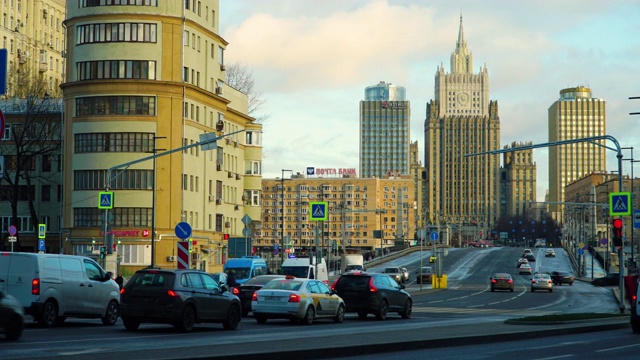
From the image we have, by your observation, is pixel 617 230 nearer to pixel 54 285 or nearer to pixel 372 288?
pixel 372 288

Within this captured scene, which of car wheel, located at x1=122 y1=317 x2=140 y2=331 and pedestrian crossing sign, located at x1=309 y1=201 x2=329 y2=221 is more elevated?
pedestrian crossing sign, located at x1=309 y1=201 x2=329 y2=221

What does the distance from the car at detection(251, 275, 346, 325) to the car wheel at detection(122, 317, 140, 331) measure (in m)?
5.45

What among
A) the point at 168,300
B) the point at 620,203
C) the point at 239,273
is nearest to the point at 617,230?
the point at 620,203

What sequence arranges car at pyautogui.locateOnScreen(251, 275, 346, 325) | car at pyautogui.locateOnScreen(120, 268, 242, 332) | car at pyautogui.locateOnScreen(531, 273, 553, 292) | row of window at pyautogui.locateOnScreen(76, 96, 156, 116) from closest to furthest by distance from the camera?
car at pyautogui.locateOnScreen(120, 268, 242, 332) < car at pyautogui.locateOnScreen(251, 275, 346, 325) < car at pyautogui.locateOnScreen(531, 273, 553, 292) < row of window at pyautogui.locateOnScreen(76, 96, 156, 116)

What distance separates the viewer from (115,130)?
3009 inches

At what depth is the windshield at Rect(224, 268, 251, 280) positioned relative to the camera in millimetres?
46906

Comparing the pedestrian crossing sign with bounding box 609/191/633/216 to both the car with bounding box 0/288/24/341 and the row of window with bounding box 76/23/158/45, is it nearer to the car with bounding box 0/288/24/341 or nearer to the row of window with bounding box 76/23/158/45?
the car with bounding box 0/288/24/341

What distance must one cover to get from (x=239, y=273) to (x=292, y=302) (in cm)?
1618

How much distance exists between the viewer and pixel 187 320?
87.2 feet

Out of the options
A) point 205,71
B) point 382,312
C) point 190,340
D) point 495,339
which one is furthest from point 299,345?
point 205,71

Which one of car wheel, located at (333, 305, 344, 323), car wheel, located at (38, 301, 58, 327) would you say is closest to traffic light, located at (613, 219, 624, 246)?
car wheel, located at (333, 305, 344, 323)

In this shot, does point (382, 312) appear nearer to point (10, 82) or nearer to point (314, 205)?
point (314, 205)

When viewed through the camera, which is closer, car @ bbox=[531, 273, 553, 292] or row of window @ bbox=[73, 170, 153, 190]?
car @ bbox=[531, 273, 553, 292]

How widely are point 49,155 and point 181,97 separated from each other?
15173 millimetres
